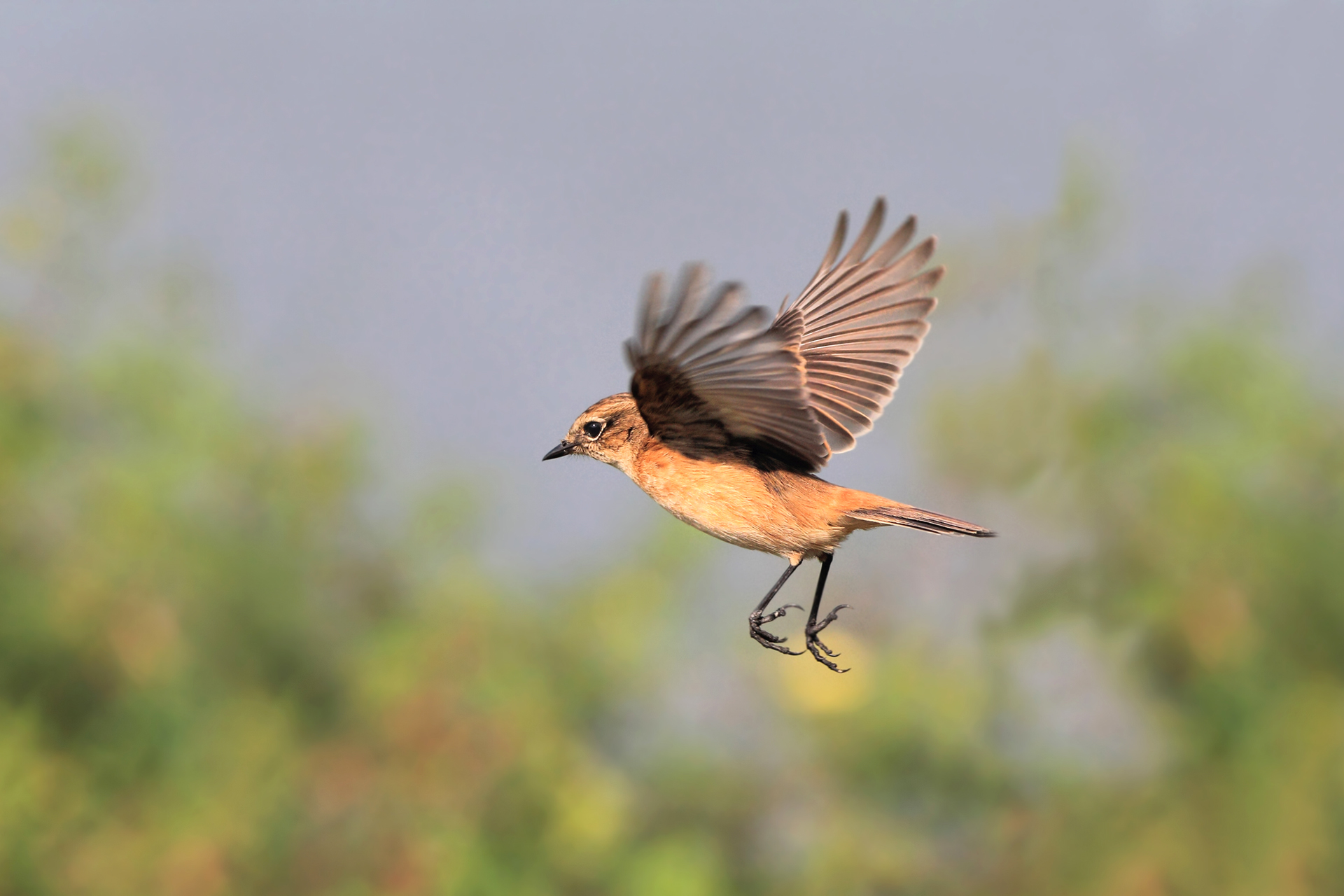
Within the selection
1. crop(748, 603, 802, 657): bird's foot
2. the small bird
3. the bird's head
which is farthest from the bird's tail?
the bird's head

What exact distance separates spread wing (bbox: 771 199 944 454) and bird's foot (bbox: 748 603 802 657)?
27.3 inches

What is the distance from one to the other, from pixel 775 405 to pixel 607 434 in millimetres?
585

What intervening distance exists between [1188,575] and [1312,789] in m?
2.15

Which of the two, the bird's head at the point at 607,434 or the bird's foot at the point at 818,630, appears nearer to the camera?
the bird's foot at the point at 818,630

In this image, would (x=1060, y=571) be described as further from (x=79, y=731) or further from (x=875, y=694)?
(x=79, y=731)

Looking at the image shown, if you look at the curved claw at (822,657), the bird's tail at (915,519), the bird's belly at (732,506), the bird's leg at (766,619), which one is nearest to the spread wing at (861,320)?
the bird's tail at (915,519)

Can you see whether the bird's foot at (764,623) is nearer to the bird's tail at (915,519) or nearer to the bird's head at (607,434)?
the bird's tail at (915,519)

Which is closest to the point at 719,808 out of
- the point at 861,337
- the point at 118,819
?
the point at 118,819

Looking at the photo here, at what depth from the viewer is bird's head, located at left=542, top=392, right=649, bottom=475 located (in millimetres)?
3400

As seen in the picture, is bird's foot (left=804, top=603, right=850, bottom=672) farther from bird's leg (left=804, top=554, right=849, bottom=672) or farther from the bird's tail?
the bird's tail

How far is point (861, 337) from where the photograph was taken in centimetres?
392

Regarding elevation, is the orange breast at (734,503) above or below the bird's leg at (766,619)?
above

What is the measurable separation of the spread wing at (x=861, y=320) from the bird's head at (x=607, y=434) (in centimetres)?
50

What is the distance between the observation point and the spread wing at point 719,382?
2684 millimetres
